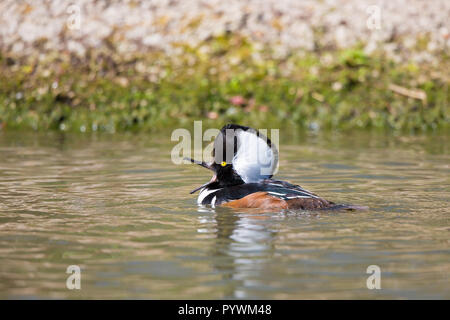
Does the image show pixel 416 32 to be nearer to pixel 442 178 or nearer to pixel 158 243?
pixel 442 178

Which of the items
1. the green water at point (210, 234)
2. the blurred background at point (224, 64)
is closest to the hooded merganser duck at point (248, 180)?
the green water at point (210, 234)

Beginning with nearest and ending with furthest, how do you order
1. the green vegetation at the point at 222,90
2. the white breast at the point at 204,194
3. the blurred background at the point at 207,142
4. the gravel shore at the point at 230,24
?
1. the blurred background at the point at 207,142
2. the white breast at the point at 204,194
3. the green vegetation at the point at 222,90
4. the gravel shore at the point at 230,24

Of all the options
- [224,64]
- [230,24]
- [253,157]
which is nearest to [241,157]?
[253,157]

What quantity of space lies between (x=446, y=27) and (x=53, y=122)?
735cm

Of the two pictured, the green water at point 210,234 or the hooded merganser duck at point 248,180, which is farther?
the hooded merganser duck at point 248,180

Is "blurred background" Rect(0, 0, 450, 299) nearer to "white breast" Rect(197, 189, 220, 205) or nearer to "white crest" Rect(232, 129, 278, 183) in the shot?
"white breast" Rect(197, 189, 220, 205)

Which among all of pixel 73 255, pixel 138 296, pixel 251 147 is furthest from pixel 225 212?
pixel 138 296

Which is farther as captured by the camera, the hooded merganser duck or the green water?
the hooded merganser duck

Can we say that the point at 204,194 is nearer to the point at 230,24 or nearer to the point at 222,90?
the point at 222,90

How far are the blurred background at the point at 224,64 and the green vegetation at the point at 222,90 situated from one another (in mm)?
20

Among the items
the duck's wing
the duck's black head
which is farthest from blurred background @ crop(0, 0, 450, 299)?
the duck's black head

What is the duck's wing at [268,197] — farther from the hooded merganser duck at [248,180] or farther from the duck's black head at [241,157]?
the duck's black head at [241,157]

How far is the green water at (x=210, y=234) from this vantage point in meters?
4.82

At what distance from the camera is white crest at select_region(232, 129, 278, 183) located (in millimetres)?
→ 7414
